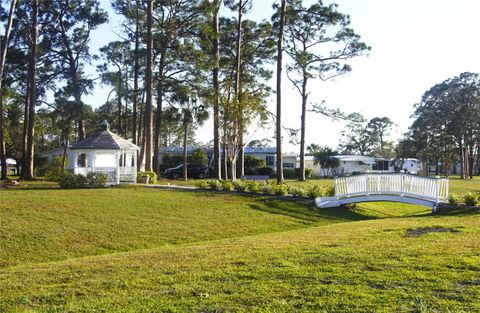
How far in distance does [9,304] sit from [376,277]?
4.39 meters

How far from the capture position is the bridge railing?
1705 cm

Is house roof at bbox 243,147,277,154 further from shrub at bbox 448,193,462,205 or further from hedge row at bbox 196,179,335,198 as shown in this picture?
shrub at bbox 448,193,462,205

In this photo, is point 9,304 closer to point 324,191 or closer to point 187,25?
point 324,191

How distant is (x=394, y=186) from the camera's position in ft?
59.1

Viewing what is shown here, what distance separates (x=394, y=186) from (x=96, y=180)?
13258 mm

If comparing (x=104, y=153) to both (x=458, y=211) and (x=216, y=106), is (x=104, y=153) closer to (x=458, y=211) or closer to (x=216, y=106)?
(x=216, y=106)

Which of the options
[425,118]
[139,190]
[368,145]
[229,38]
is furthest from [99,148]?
[368,145]

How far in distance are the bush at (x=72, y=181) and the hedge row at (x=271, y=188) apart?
5287 millimetres

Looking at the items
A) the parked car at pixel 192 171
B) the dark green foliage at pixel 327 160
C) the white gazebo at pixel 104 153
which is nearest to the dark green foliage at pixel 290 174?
the dark green foliage at pixel 327 160

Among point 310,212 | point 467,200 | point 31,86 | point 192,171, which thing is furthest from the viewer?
point 192,171

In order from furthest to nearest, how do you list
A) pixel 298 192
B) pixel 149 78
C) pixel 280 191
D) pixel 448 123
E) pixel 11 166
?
pixel 448 123 → pixel 11 166 → pixel 149 78 → pixel 280 191 → pixel 298 192

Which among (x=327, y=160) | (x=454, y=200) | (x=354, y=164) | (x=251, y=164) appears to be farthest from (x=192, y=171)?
(x=354, y=164)

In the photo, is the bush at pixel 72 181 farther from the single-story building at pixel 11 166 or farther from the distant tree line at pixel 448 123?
the distant tree line at pixel 448 123

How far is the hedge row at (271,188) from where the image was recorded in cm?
1955
